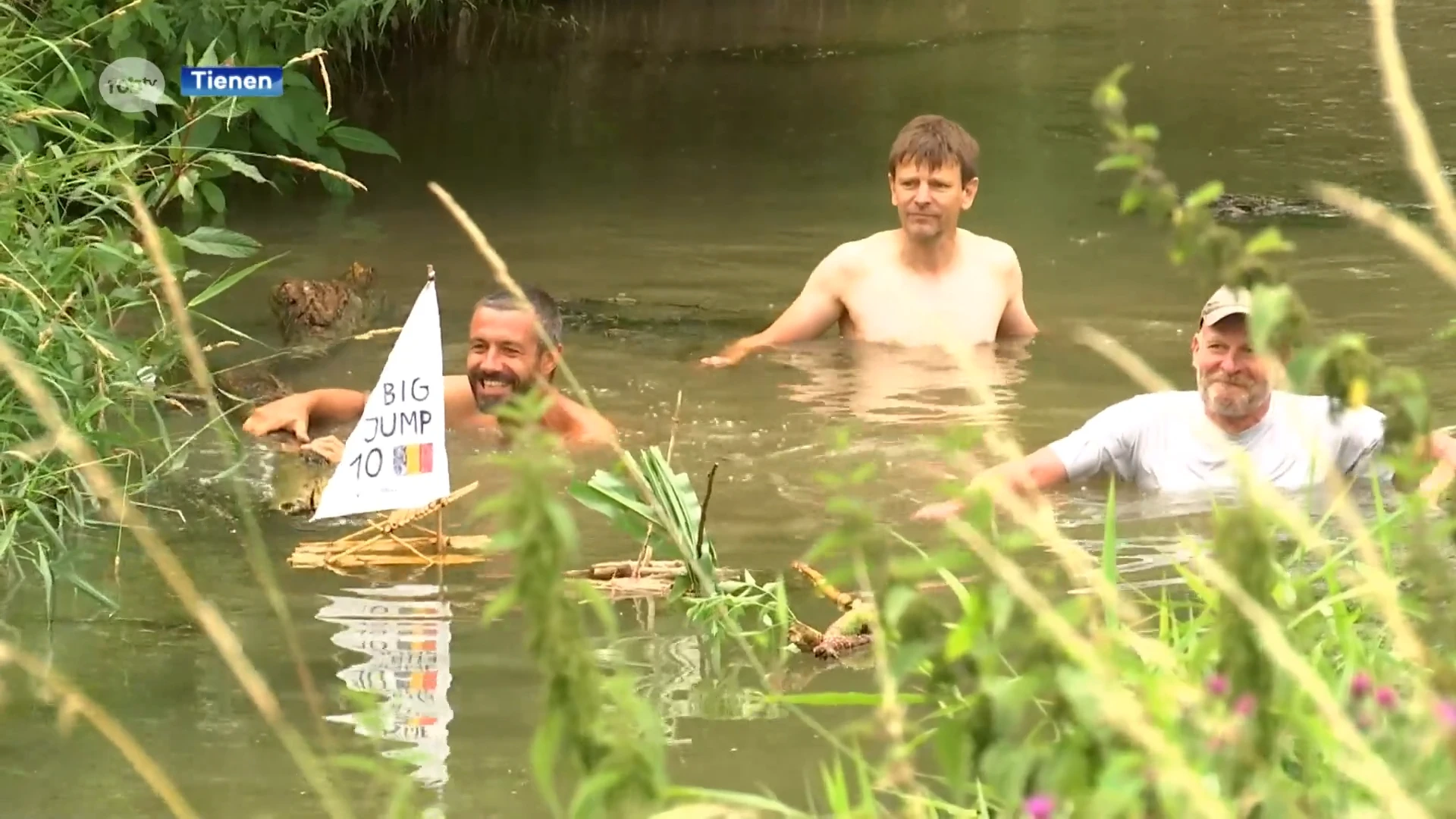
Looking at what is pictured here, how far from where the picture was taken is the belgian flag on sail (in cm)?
507

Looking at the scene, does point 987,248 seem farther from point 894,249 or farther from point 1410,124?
point 1410,124

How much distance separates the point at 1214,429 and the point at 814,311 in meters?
2.87

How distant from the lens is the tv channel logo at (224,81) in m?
5.56

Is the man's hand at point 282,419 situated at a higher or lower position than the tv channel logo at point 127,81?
lower

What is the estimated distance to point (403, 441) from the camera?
199 inches

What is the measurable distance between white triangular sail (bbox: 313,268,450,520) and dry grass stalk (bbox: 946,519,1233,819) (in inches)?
120

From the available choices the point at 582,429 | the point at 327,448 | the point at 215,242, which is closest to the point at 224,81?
the point at 215,242

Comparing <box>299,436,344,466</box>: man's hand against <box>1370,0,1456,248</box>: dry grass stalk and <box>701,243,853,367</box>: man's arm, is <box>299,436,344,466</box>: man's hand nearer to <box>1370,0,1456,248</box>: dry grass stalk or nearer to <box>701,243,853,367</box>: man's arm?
<box>701,243,853,367</box>: man's arm

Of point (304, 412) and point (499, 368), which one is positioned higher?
point (499, 368)

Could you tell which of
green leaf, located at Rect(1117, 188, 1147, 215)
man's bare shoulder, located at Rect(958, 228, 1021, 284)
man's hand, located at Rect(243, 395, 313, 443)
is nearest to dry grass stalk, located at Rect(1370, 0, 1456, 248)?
green leaf, located at Rect(1117, 188, 1147, 215)

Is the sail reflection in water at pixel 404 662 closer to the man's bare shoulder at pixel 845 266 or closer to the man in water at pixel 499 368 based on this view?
the man in water at pixel 499 368

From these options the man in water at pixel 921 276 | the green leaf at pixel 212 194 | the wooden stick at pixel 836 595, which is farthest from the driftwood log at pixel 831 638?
the green leaf at pixel 212 194

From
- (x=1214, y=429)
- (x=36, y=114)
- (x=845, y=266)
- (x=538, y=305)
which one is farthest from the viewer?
(x=845, y=266)

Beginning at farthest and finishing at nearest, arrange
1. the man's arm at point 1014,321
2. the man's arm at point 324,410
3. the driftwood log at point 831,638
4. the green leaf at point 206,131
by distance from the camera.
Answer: the green leaf at point 206,131 < the man's arm at point 1014,321 < the man's arm at point 324,410 < the driftwood log at point 831,638
